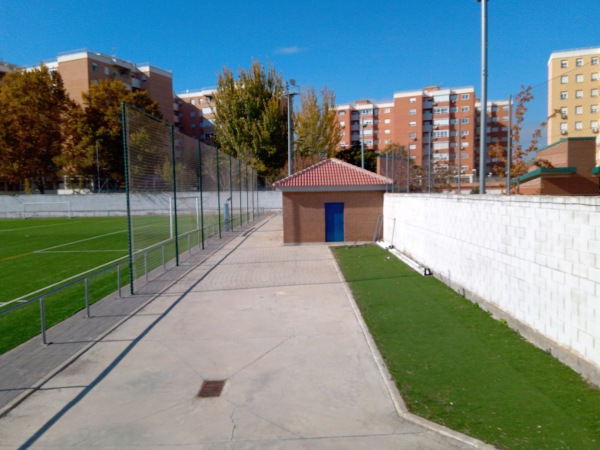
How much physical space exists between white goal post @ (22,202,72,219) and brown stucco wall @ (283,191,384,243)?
30.5 metres

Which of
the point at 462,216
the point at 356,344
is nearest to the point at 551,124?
the point at 462,216

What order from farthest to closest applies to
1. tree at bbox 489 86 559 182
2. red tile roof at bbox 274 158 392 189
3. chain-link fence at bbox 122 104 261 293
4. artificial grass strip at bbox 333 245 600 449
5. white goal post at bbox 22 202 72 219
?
white goal post at bbox 22 202 72 219, red tile roof at bbox 274 158 392 189, chain-link fence at bbox 122 104 261 293, tree at bbox 489 86 559 182, artificial grass strip at bbox 333 245 600 449

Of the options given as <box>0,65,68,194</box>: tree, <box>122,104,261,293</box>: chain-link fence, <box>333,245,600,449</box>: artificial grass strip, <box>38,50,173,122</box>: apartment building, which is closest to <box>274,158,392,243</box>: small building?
<box>122,104,261,293</box>: chain-link fence

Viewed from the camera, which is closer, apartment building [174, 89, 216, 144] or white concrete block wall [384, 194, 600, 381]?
white concrete block wall [384, 194, 600, 381]

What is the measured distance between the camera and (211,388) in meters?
5.59

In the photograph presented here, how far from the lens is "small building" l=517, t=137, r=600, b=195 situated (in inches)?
229

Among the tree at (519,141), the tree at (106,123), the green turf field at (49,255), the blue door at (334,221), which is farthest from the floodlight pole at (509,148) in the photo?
the tree at (106,123)

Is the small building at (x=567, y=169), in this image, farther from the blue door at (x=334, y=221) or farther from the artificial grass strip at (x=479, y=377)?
the blue door at (x=334, y=221)

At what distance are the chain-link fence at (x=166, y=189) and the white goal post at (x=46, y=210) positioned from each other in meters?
24.0

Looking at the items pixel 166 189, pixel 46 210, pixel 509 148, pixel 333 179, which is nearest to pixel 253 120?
pixel 46 210

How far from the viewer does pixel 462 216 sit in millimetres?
10102

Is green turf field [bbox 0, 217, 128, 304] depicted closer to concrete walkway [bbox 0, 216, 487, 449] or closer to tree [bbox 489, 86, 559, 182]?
concrete walkway [bbox 0, 216, 487, 449]

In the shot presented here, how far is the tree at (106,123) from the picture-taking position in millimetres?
46219

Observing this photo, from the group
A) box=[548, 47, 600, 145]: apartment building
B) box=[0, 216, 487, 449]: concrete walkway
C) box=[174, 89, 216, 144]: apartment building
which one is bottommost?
box=[0, 216, 487, 449]: concrete walkway
